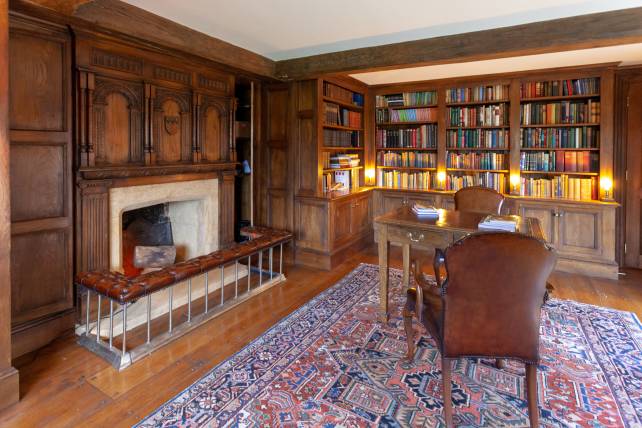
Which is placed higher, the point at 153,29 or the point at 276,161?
the point at 153,29

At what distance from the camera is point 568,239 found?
178 inches

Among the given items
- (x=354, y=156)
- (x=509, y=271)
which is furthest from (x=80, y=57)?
(x=354, y=156)

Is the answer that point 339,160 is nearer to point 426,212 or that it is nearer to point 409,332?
point 426,212

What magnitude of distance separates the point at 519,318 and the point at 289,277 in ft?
9.29

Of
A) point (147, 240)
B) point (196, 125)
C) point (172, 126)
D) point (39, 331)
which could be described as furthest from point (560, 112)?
point (39, 331)

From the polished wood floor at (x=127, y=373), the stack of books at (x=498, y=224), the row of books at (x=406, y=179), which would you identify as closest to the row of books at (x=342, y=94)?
the row of books at (x=406, y=179)

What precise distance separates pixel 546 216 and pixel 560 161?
0.71m

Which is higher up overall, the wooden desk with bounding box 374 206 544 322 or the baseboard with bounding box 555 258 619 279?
the wooden desk with bounding box 374 206 544 322

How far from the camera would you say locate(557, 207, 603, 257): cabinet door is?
4.36 m

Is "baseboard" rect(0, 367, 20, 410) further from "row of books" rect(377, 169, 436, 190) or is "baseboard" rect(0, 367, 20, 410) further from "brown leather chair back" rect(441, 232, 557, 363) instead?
"row of books" rect(377, 169, 436, 190)

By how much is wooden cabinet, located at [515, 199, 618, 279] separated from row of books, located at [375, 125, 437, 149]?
153cm

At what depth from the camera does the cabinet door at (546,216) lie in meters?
4.60

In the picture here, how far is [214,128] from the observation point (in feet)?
13.5

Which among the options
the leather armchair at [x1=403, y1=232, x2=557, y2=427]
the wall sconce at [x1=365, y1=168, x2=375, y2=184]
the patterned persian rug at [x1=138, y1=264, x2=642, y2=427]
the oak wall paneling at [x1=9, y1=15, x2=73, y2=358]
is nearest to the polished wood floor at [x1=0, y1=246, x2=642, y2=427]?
the patterned persian rug at [x1=138, y1=264, x2=642, y2=427]
